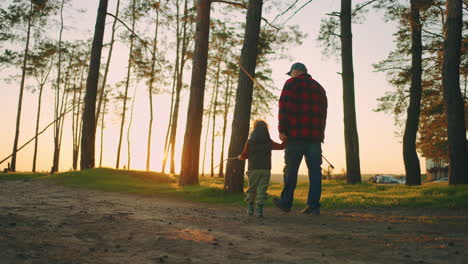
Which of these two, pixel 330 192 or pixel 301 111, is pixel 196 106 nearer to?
pixel 330 192

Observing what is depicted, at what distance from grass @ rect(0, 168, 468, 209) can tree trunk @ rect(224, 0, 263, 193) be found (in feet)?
1.61

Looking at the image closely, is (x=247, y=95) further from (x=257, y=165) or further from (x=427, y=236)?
(x=427, y=236)

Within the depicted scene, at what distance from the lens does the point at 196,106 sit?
12.5m

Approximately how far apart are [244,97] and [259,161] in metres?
3.70

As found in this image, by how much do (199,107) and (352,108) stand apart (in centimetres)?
544

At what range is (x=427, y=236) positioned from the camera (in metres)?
4.00

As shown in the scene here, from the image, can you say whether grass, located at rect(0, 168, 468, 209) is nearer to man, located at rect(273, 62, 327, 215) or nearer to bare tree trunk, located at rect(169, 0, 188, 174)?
man, located at rect(273, 62, 327, 215)

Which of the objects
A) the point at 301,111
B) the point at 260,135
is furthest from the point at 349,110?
the point at 301,111

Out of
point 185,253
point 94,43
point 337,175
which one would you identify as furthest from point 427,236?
point 337,175

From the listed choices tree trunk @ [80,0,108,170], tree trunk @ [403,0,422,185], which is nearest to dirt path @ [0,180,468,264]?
tree trunk @ [403,0,422,185]

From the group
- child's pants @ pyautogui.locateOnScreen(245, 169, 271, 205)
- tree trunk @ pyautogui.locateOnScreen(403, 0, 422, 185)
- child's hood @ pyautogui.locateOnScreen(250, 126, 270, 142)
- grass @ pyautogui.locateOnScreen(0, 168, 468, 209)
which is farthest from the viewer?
tree trunk @ pyautogui.locateOnScreen(403, 0, 422, 185)

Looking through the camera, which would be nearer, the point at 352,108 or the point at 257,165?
the point at 257,165

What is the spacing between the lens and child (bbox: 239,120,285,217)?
6.18 meters

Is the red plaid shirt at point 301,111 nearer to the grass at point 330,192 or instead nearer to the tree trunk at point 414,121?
the grass at point 330,192
